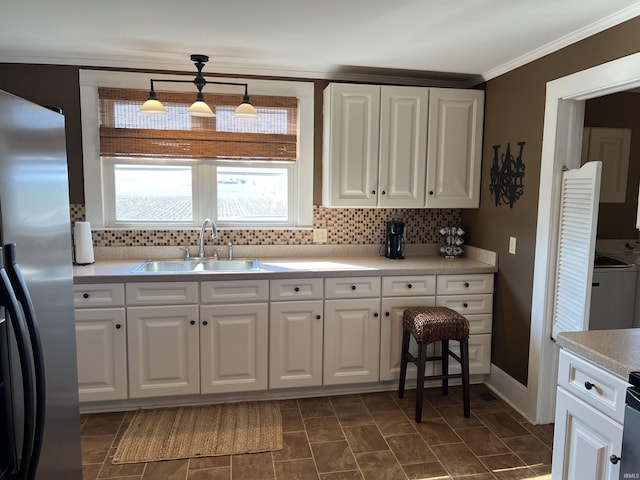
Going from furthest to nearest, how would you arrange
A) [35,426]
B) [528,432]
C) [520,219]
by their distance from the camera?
1. [520,219]
2. [528,432]
3. [35,426]

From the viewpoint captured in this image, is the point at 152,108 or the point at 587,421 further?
the point at 152,108

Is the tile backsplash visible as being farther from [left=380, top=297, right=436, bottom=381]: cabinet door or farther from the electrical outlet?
[left=380, top=297, right=436, bottom=381]: cabinet door

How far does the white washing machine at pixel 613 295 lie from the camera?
312cm

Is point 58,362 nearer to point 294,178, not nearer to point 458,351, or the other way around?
point 294,178

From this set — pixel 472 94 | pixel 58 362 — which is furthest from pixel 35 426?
pixel 472 94

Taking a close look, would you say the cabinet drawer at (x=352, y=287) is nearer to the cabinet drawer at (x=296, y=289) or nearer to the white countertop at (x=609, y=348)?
the cabinet drawer at (x=296, y=289)

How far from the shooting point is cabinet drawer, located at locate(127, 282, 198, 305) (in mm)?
2756

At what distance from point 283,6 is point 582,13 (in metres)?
1.39

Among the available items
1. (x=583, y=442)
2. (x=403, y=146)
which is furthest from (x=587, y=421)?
(x=403, y=146)

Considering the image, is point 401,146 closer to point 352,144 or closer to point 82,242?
point 352,144

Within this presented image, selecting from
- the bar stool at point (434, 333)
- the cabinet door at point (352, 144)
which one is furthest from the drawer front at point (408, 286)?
the cabinet door at point (352, 144)

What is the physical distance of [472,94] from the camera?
331 centimetres

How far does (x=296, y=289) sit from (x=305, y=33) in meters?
1.51

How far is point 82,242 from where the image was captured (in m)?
2.99
